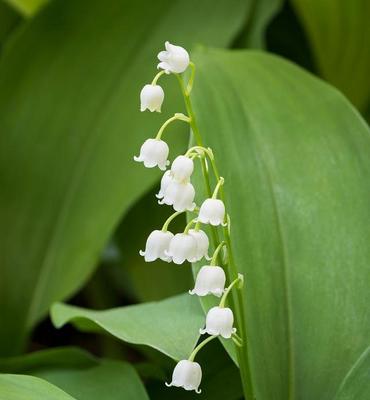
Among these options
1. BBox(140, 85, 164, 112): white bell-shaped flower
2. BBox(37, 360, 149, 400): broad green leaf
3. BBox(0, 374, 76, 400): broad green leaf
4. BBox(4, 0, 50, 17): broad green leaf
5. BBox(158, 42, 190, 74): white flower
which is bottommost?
BBox(37, 360, 149, 400): broad green leaf

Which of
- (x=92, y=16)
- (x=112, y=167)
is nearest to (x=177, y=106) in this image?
(x=112, y=167)

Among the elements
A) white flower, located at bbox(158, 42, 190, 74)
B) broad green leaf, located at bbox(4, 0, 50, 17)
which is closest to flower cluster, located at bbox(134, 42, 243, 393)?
white flower, located at bbox(158, 42, 190, 74)

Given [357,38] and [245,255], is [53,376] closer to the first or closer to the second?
[245,255]

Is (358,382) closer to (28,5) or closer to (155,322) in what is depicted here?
(155,322)

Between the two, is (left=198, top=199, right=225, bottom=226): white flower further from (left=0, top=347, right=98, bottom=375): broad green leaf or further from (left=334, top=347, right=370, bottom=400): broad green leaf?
(left=0, top=347, right=98, bottom=375): broad green leaf

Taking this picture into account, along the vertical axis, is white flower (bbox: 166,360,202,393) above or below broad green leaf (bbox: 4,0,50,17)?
above

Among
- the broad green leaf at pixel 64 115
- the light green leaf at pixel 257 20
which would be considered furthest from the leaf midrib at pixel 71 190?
the light green leaf at pixel 257 20

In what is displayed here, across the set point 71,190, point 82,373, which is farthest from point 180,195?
point 71,190
